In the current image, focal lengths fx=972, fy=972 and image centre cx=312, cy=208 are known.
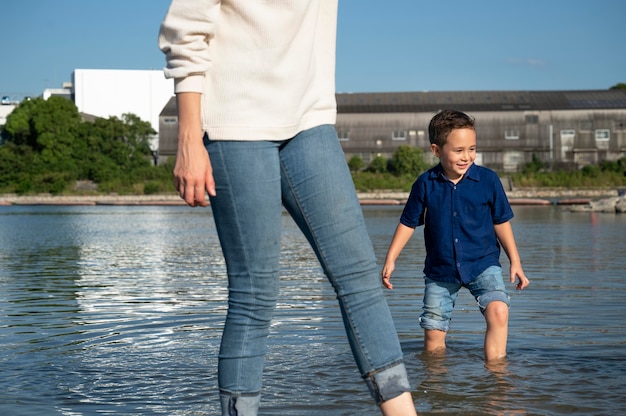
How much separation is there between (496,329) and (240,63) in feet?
9.53

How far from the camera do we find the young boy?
17.2 ft

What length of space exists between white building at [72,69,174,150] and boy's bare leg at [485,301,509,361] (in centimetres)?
8528

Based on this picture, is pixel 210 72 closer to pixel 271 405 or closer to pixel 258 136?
pixel 258 136

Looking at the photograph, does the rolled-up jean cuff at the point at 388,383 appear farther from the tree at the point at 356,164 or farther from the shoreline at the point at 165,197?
the tree at the point at 356,164

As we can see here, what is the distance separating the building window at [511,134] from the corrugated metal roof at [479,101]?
1682mm

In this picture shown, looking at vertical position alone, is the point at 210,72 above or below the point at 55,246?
above

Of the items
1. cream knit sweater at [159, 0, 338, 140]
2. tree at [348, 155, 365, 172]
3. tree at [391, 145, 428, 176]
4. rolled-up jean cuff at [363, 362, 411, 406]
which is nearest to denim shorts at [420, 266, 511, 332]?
rolled-up jean cuff at [363, 362, 411, 406]

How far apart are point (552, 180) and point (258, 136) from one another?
199ft

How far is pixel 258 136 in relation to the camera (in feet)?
9.32

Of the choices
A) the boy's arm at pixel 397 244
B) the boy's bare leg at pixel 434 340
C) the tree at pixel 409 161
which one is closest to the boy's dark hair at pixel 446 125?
the boy's arm at pixel 397 244

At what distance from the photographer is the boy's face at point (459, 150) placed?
5250 millimetres

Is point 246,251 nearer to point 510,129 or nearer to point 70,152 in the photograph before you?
point 510,129

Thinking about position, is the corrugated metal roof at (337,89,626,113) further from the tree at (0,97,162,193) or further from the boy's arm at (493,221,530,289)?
the boy's arm at (493,221,530,289)

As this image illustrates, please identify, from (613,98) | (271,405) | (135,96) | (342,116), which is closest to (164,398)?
(271,405)
